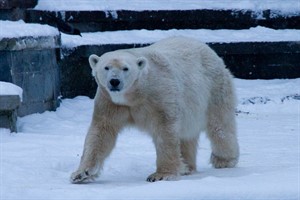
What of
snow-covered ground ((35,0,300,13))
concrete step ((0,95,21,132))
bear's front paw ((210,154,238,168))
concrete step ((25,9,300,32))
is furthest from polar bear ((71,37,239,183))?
snow-covered ground ((35,0,300,13))

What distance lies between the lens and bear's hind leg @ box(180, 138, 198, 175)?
6391 mm

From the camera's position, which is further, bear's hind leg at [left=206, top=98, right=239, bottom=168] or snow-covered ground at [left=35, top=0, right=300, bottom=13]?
snow-covered ground at [left=35, top=0, right=300, bottom=13]

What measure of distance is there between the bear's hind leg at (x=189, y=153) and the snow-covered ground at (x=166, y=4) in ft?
14.9

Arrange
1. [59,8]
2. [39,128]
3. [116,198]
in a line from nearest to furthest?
[116,198] < [39,128] < [59,8]

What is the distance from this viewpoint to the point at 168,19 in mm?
11094

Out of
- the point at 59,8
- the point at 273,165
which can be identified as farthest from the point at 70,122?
the point at 273,165

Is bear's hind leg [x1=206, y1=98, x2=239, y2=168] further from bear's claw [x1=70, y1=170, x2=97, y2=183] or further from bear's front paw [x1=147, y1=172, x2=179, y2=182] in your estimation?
bear's claw [x1=70, y1=170, x2=97, y2=183]

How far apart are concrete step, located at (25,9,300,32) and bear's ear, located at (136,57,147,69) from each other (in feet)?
16.2

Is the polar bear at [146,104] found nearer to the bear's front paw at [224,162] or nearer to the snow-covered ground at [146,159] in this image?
the snow-covered ground at [146,159]

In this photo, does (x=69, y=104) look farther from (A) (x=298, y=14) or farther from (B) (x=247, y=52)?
(A) (x=298, y=14)

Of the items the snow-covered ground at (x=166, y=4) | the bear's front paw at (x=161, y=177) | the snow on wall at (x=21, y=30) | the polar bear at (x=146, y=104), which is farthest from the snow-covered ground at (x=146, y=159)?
the snow-covered ground at (x=166, y=4)

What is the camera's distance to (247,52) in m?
11.0

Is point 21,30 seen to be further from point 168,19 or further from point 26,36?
point 168,19

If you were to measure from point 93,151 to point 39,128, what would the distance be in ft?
9.07
